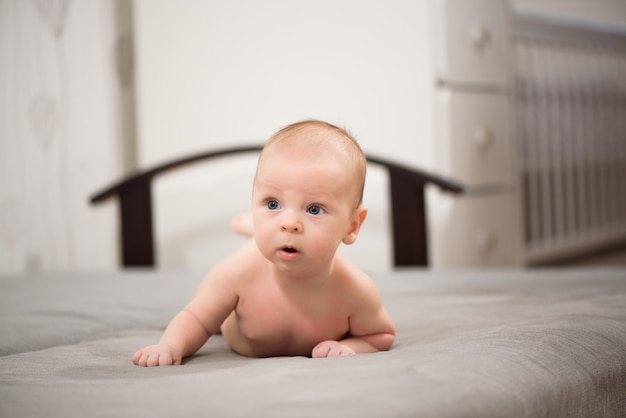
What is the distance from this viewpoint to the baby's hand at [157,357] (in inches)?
29.5

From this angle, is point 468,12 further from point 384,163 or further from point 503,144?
point 384,163

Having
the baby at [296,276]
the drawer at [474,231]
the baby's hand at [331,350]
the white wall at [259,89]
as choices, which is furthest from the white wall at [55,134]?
the baby's hand at [331,350]

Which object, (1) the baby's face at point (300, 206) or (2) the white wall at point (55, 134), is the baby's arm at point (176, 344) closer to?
(1) the baby's face at point (300, 206)

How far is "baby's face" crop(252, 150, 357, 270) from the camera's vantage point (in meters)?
0.71

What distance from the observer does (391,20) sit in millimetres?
2018

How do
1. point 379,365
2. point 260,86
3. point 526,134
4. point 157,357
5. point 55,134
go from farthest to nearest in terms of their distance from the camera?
1. point 526,134
2. point 55,134
3. point 260,86
4. point 157,357
5. point 379,365

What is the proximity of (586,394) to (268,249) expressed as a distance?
322mm

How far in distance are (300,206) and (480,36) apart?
150cm

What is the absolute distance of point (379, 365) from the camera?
64cm

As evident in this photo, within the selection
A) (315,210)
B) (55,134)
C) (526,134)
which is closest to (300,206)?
(315,210)

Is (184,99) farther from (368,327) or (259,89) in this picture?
(368,327)

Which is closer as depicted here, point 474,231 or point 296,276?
point 296,276

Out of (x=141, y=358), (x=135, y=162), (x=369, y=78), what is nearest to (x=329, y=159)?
(x=141, y=358)

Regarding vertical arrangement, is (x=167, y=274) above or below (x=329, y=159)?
below
